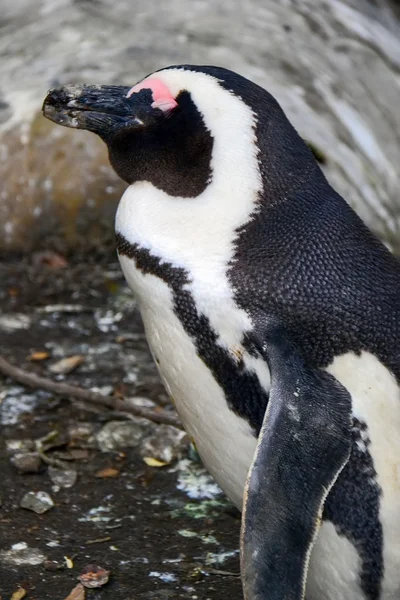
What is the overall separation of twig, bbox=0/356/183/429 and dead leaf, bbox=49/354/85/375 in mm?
134

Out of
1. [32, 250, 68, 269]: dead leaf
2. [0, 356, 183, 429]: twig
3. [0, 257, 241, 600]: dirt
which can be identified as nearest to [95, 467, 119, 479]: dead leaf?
[0, 257, 241, 600]: dirt

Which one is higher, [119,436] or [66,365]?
[119,436]

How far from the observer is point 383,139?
16.0 ft

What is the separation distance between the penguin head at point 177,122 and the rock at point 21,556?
36.2 inches

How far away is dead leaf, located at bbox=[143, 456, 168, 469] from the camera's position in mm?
2883

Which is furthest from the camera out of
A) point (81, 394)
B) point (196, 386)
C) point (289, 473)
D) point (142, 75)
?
point (142, 75)

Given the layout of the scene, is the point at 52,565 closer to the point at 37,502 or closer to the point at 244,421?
the point at 37,502

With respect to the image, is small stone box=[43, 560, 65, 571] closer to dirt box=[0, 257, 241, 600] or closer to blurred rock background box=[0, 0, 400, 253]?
dirt box=[0, 257, 241, 600]

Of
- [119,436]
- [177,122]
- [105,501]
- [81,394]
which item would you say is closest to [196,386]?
[177,122]

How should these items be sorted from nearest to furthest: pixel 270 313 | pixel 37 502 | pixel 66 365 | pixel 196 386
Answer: pixel 270 313, pixel 196 386, pixel 37 502, pixel 66 365

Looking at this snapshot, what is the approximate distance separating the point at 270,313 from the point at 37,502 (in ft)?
3.42

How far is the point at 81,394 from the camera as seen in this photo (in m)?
3.16

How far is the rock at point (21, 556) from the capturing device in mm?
2381

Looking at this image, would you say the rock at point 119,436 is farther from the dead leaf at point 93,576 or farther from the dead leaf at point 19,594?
the dead leaf at point 19,594
